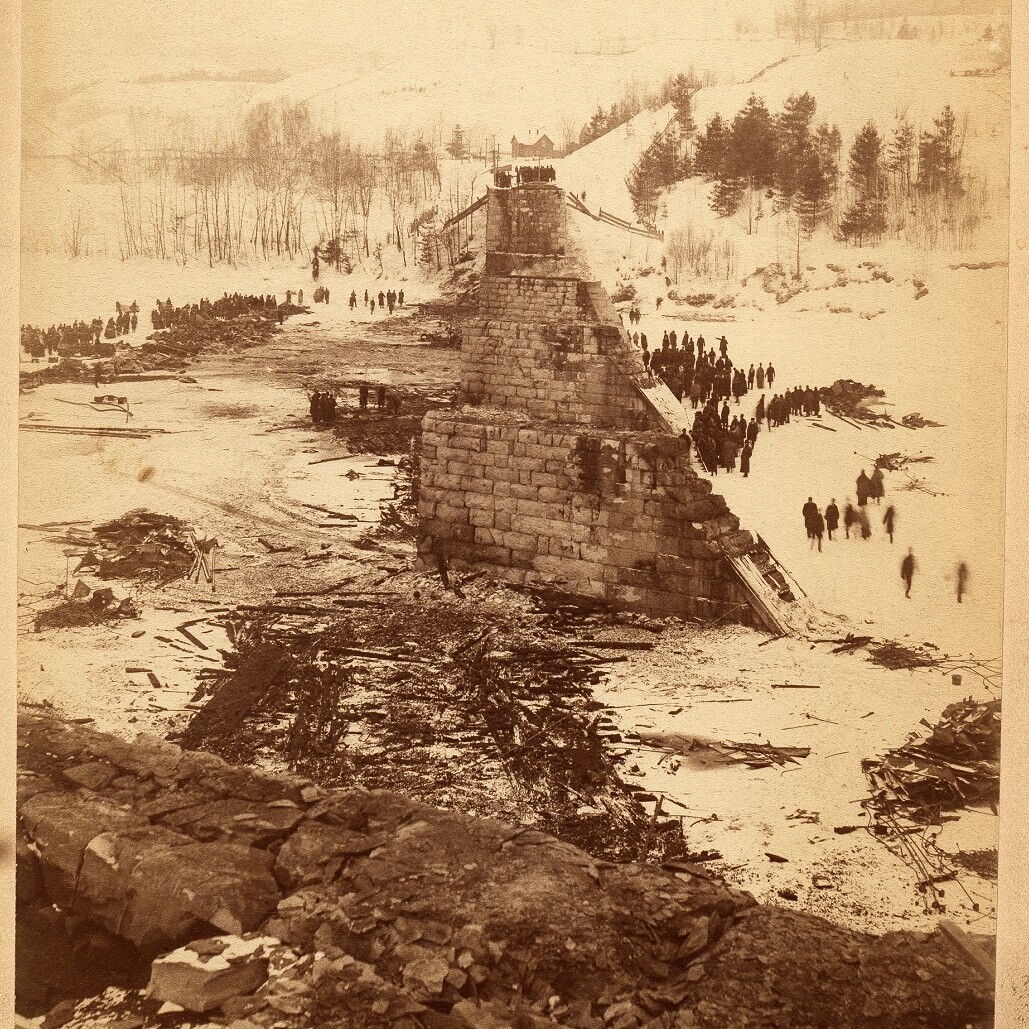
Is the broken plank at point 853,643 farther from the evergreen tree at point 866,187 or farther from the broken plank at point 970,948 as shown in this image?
the evergreen tree at point 866,187

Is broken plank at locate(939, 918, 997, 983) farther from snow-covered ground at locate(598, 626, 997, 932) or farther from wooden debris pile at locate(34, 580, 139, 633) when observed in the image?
wooden debris pile at locate(34, 580, 139, 633)


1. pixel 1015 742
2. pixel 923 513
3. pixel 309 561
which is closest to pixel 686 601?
pixel 923 513

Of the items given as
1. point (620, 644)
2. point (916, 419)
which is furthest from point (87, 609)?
point (916, 419)

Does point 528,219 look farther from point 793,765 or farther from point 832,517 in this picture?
point 793,765

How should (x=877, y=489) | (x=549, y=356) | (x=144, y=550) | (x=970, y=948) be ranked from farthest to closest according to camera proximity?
(x=549, y=356), (x=144, y=550), (x=877, y=489), (x=970, y=948)

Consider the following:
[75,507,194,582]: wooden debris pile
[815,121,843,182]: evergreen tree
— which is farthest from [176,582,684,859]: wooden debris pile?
[815,121,843,182]: evergreen tree

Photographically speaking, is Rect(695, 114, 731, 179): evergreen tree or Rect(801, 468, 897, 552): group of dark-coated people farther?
Rect(695, 114, 731, 179): evergreen tree

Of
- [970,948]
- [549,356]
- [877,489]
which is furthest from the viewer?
[549,356]
